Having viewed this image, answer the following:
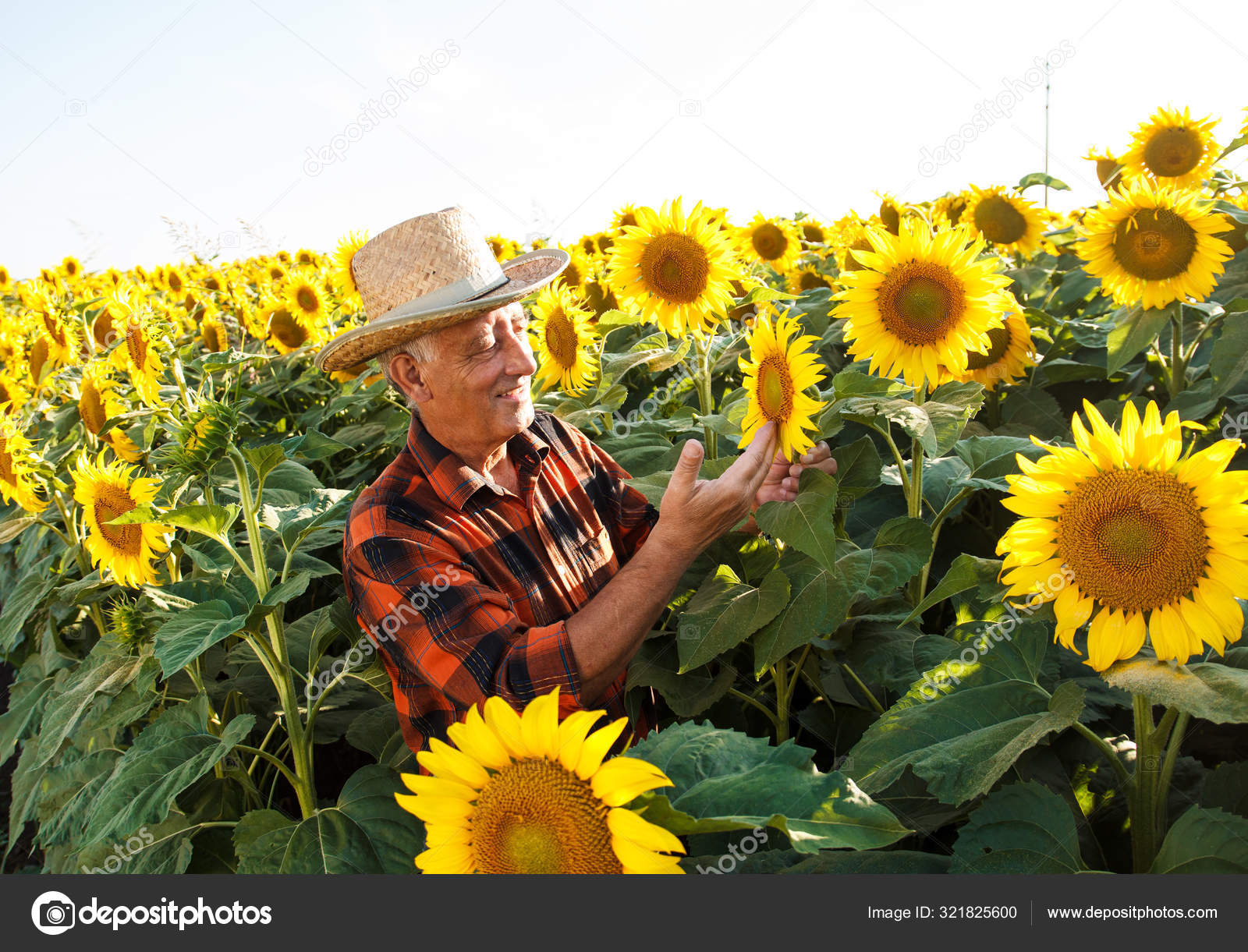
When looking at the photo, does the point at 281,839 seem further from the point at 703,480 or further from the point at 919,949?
the point at 919,949

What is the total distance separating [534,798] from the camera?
3.95 feet

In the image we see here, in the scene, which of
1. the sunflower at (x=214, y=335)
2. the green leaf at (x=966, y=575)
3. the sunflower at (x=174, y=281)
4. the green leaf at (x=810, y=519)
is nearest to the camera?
the green leaf at (x=966, y=575)

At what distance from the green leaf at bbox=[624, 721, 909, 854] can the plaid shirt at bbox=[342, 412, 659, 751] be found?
68 centimetres

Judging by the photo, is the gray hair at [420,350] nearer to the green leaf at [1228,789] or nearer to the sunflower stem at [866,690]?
the sunflower stem at [866,690]

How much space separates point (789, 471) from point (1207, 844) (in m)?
1.16

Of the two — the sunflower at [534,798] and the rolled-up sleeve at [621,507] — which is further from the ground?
the rolled-up sleeve at [621,507]

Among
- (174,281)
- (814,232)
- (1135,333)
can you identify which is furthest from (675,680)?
(174,281)

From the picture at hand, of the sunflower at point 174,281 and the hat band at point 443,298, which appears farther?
the sunflower at point 174,281

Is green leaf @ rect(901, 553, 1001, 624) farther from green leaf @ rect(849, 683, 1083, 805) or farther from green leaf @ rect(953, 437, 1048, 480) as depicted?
green leaf @ rect(953, 437, 1048, 480)

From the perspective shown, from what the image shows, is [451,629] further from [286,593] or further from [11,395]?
[11,395]

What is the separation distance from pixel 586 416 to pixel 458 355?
0.76 metres

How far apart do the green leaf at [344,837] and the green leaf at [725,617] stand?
773 mm

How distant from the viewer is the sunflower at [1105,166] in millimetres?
4164

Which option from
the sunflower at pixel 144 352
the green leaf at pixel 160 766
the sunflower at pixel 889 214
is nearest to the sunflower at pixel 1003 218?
the sunflower at pixel 889 214
